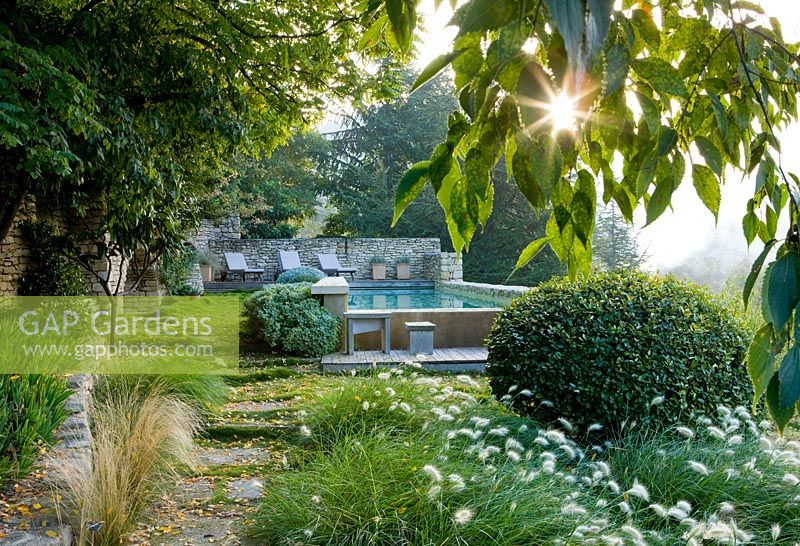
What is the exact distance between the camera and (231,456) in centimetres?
412

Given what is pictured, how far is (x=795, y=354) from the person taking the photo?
0.59 meters

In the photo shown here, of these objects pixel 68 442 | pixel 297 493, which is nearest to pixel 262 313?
pixel 68 442

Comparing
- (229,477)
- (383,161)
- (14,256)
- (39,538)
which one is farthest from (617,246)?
(39,538)

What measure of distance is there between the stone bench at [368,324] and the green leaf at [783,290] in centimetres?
700

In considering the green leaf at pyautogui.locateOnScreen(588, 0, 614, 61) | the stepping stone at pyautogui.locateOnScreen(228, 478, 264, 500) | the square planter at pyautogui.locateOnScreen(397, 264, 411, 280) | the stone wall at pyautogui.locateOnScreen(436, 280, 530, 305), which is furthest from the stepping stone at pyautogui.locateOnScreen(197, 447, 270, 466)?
the square planter at pyautogui.locateOnScreen(397, 264, 411, 280)

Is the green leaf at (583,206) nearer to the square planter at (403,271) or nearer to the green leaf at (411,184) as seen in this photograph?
the green leaf at (411,184)

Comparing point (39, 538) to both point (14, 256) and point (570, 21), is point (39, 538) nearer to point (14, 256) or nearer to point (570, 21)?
point (570, 21)

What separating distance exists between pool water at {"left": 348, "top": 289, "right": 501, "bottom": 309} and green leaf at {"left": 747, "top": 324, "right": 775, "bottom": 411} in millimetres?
12206

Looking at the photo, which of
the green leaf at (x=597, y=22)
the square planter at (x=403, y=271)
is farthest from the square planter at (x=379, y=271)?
the green leaf at (x=597, y=22)

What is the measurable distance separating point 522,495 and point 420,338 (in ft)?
16.7

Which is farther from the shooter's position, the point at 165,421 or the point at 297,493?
the point at 165,421

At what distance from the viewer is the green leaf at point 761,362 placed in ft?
2.15

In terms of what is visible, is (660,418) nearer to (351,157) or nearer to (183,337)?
(183,337)

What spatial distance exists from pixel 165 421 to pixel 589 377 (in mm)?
2804
